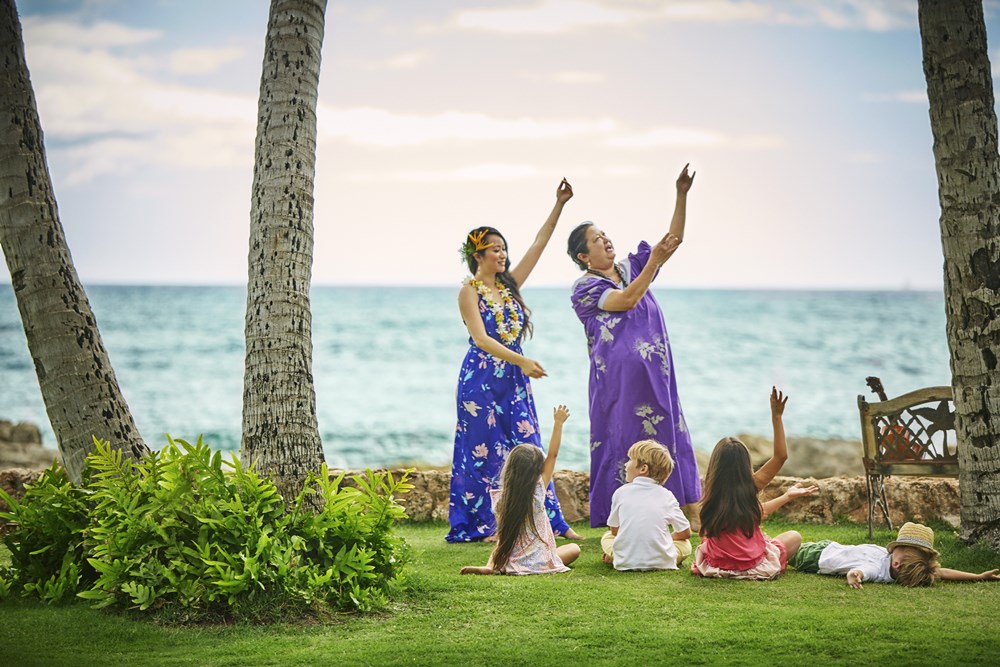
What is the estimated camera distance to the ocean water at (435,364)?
28688 millimetres

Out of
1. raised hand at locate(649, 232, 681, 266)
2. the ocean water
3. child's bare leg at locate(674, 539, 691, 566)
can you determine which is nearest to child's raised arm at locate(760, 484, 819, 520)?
child's bare leg at locate(674, 539, 691, 566)

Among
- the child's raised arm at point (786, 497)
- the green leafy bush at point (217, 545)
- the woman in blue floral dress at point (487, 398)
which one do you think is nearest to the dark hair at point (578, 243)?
the woman in blue floral dress at point (487, 398)

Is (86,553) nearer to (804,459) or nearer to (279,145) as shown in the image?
(279,145)

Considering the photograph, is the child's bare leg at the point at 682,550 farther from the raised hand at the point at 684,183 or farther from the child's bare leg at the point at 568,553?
the raised hand at the point at 684,183

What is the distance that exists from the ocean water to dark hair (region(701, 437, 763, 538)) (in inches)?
642

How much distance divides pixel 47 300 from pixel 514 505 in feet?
9.07

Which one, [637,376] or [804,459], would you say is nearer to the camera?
[637,376]

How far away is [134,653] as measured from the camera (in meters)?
4.38

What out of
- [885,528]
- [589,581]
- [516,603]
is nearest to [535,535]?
[589,581]

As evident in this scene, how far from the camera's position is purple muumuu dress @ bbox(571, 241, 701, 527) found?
6883 mm

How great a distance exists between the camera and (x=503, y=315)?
24.1 feet

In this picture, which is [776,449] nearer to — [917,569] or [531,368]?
[917,569]

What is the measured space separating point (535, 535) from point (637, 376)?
1490 mm

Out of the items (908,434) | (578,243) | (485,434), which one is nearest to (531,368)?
(485,434)
